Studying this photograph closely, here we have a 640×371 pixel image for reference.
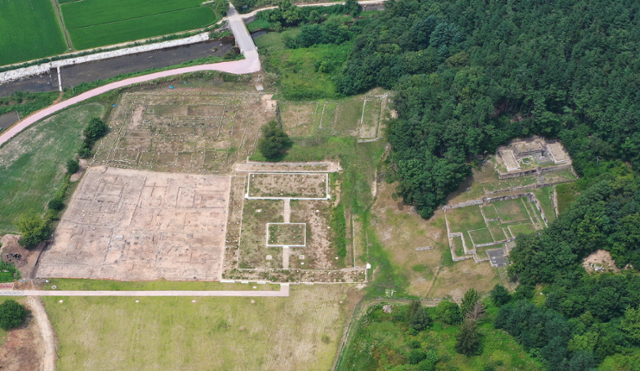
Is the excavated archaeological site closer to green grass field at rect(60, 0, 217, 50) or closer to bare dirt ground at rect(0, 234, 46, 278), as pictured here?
bare dirt ground at rect(0, 234, 46, 278)

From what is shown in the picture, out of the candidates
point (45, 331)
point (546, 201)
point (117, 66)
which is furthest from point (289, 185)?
point (117, 66)

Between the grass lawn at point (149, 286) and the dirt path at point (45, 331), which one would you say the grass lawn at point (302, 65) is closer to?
the grass lawn at point (149, 286)

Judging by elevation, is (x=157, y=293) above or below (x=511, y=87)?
below

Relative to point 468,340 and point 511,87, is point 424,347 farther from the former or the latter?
point 511,87

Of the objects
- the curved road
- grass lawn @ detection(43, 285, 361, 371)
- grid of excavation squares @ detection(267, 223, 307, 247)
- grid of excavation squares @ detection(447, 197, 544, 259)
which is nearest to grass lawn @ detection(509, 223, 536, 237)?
grid of excavation squares @ detection(447, 197, 544, 259)

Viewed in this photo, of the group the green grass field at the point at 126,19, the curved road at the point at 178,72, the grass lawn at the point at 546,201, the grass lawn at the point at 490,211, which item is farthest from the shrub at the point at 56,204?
the grass lawn at the point at 546,201
